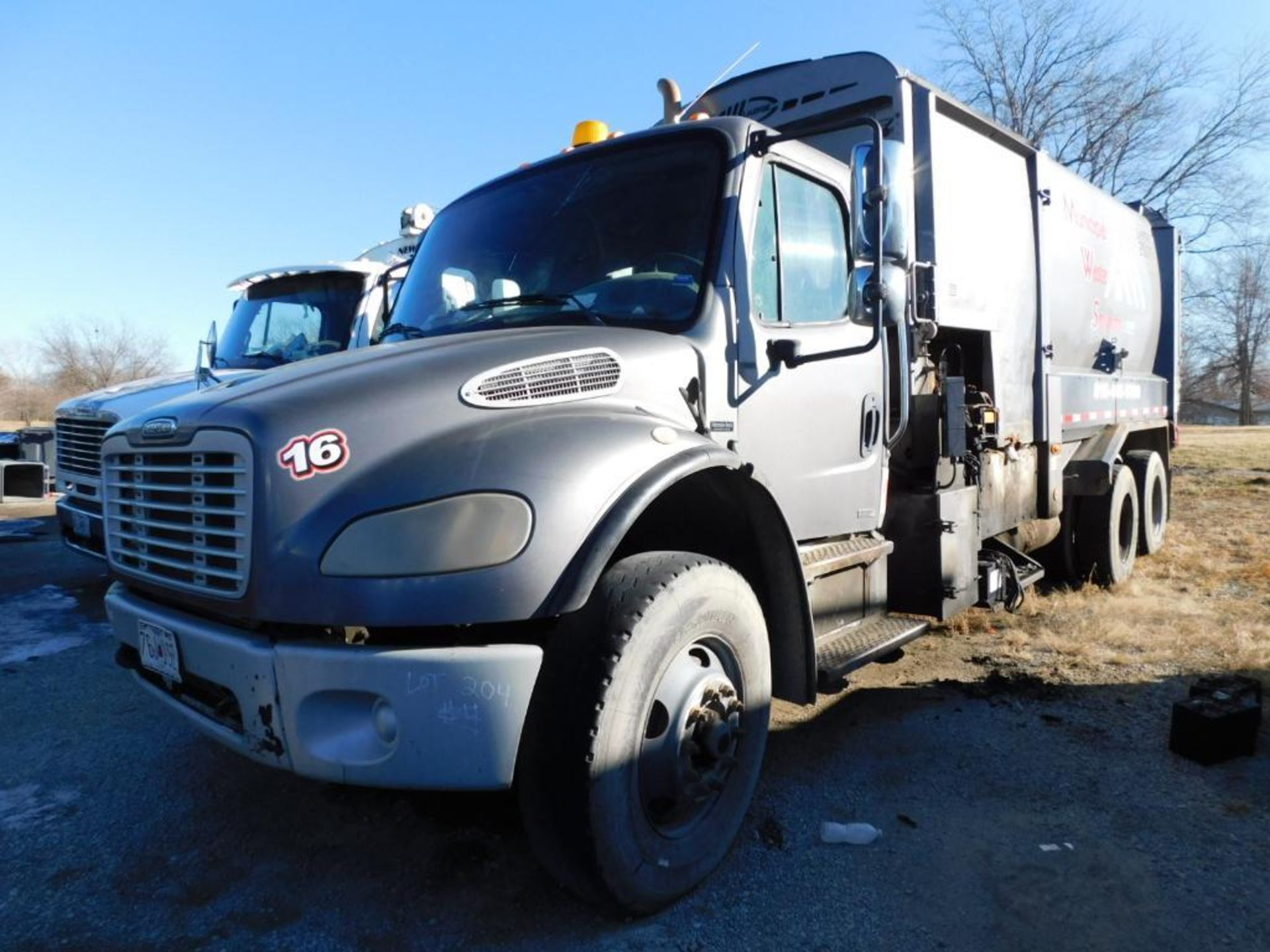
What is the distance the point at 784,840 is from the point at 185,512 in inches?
90.2

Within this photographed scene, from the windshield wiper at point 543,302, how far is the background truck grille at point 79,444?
13.7 ft

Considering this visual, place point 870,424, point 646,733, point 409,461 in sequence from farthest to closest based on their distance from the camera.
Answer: point 870,424, point 646,733, point 409,461

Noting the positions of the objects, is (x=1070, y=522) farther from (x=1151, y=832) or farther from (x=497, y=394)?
(x=497, y=394)

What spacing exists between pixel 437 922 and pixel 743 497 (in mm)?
1673

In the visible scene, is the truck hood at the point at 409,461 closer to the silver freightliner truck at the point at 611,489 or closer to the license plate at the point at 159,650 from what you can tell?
the silver freightliner truck at the point at 611,489

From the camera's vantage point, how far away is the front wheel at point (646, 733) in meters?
2.29

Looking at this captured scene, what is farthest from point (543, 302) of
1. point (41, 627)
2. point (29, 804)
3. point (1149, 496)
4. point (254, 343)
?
point (1149, 496)

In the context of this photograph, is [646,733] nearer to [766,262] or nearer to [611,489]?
[611,489]

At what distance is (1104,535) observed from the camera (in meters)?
6.60

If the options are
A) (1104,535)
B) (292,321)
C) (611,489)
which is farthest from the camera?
(292,321)

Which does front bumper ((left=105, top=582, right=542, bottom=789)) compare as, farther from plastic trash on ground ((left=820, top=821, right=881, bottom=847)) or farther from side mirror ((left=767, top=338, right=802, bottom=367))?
side mirror ((left=767, top=338, right=802, bottom=367))

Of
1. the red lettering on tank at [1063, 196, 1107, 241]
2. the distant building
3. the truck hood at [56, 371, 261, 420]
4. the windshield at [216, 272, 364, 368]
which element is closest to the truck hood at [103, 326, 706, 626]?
the truck hood at [56, 371, 261, 420]

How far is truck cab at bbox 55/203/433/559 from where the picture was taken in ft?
20.9

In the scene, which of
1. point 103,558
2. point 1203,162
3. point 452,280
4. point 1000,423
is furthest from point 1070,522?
point 1203,162
